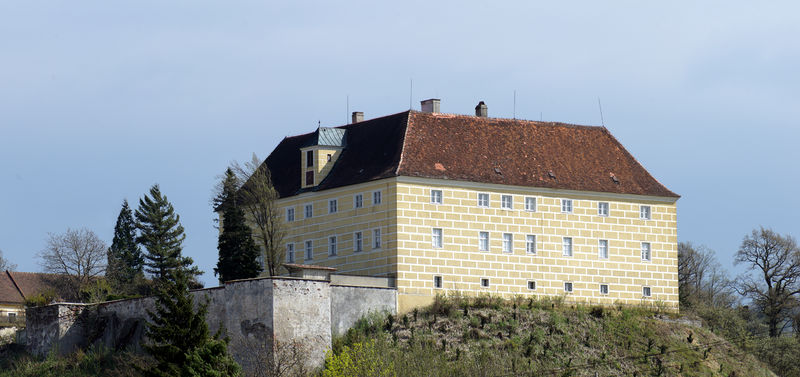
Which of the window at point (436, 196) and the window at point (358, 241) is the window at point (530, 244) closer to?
the window at point (436, 196)

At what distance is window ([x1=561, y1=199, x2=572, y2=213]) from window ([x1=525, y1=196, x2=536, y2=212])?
155cm

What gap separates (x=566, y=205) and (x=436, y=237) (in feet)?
23.5

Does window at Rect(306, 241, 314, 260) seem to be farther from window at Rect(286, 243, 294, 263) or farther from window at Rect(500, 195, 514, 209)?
window at Rect(500, 195, 514, 209)

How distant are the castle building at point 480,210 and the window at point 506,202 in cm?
5

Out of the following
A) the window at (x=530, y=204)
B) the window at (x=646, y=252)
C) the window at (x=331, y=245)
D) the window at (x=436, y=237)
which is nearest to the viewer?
the window at (x=436, y=237)

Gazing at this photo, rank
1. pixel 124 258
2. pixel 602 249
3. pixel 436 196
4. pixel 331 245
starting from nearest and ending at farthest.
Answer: pixel 436 196
pixel 331 245
pixel 602 249
pixel 124 258

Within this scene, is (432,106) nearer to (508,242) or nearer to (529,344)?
(508,242)

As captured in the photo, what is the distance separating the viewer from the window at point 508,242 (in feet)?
253

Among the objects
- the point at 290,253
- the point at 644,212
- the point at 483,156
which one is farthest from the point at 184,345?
the point at 644,212

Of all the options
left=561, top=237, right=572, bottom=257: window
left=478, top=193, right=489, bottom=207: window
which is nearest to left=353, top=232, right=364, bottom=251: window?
left=478, top=193, right=489, bottom=207: window

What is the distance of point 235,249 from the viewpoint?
77.6 m

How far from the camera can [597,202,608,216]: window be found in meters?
79.8

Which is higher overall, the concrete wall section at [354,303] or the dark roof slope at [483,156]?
the dark roof slope at [483,156]

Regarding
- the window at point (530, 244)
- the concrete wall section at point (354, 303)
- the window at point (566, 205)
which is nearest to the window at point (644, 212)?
the window at point (566, 205)
